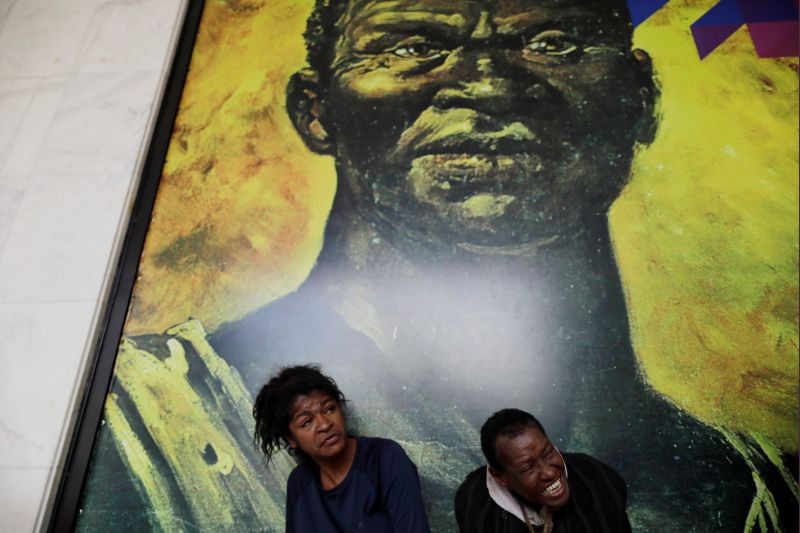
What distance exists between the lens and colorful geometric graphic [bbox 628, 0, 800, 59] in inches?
98.2

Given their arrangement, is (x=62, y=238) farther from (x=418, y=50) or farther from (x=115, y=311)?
(x=418, y=50)

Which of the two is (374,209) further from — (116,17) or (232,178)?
(116,17)

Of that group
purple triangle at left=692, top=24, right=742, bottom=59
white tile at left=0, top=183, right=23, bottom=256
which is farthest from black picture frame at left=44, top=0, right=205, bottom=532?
purple triangle at left=692, top=24, right=742, bottom=59

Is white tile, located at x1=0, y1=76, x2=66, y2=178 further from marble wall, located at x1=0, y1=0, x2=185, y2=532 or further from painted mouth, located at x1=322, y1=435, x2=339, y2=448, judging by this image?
painted mouth, located at x1=322, y1=435, x2=339, y2=448

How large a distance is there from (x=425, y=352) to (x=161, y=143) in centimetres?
138

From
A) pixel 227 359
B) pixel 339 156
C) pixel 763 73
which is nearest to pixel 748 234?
pixel 763 73

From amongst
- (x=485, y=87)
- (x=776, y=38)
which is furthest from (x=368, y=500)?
(x=776, y=38)

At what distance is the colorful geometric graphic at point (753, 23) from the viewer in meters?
2.49

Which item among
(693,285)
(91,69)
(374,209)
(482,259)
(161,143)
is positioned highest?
(91,69)

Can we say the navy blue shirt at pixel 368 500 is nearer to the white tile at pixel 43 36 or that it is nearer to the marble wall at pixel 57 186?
the marble wall at pixel 57 186

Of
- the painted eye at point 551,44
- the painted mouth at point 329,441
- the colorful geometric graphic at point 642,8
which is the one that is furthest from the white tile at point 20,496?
the colorful geometric graphic at point 642,8

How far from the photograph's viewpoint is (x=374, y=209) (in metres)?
2.40

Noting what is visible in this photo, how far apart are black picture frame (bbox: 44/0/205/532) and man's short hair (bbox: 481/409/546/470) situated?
4.35 ft

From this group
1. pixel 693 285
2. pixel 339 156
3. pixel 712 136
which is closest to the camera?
pixel 693 285
